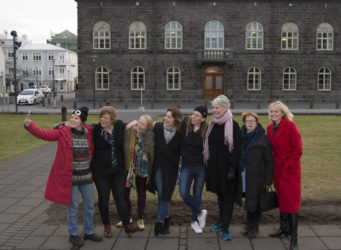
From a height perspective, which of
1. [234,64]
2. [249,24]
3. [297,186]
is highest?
[249,24]

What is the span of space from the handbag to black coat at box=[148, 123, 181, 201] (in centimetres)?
126

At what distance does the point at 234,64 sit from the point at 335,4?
438 inches

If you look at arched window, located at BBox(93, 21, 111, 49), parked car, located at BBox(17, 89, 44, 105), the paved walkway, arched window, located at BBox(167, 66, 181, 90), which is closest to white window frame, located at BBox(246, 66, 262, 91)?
arched window, located at BBox(167, 66, 181, 90)

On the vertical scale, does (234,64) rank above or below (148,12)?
A: below

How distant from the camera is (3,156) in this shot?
41.4 feet

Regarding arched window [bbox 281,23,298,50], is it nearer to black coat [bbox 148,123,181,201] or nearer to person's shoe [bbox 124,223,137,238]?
black coat [bbox 148,123,181,201]

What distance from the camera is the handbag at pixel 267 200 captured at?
5648 millimetres

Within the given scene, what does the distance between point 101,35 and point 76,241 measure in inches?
1419

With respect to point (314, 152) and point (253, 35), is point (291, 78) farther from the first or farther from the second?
point (314, 152)

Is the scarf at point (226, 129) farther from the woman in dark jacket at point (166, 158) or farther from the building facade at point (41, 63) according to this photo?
the building facade at point (41, 63)

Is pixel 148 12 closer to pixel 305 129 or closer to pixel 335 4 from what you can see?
pixel 335 4

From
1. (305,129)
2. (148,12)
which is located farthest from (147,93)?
(305,129)

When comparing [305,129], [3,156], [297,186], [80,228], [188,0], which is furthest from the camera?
[188,0]

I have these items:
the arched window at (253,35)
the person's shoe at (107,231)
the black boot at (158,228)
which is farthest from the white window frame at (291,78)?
the person's shoe at (107,231)
